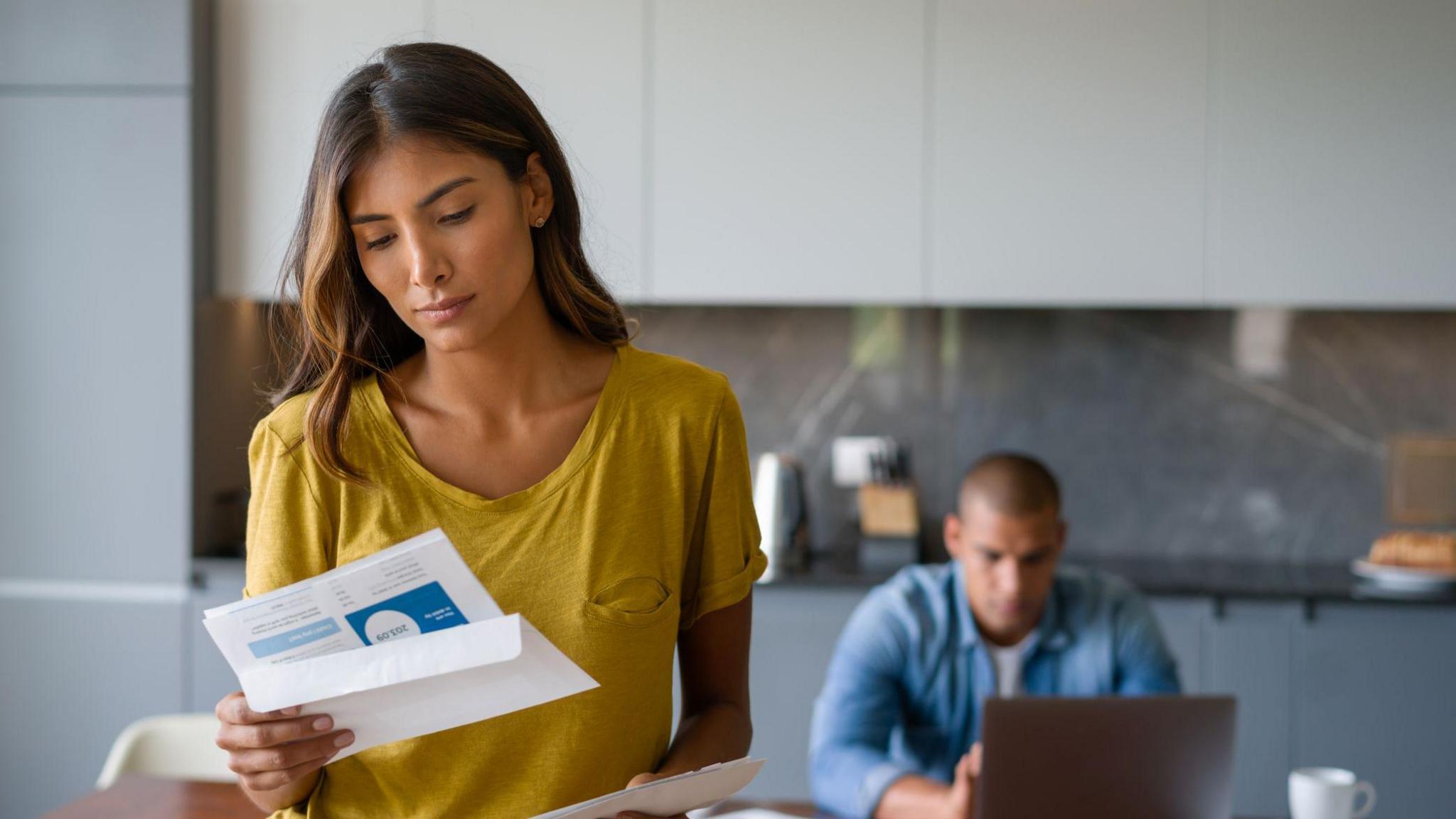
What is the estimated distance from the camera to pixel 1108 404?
3.45m

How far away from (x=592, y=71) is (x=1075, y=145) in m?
1.19

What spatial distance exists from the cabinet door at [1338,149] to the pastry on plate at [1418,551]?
0.56m

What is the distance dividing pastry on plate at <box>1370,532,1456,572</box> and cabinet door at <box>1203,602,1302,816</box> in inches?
13.2

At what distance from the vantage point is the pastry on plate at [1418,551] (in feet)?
9.81

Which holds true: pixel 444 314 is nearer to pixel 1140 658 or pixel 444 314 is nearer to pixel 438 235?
pixel 438 235

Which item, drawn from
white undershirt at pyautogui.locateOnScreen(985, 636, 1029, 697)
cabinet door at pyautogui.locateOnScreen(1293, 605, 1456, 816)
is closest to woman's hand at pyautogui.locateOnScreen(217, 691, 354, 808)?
white undershirt at pyautogui.locateOnScreen(985, 636, 1029, 697)

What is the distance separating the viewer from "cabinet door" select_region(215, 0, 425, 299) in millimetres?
3215

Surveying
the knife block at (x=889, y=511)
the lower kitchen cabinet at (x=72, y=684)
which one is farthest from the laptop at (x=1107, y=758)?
the lower kitchen cabinet at (x=72, y=684)

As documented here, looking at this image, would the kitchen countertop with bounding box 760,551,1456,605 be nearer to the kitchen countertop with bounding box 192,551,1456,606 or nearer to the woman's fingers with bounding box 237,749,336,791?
the kitchen countertop with bounding box 192,551,1456,606

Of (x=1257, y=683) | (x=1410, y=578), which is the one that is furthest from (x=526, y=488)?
(x=1410, y=578)

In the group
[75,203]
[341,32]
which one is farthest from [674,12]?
[75,203]

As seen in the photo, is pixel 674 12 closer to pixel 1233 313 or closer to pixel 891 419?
pixel 891 419

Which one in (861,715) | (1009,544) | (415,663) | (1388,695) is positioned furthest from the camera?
(1388,695)

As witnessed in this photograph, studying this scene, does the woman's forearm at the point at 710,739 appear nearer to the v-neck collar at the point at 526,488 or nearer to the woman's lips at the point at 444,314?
the v-neck collar at the point at 526,488
